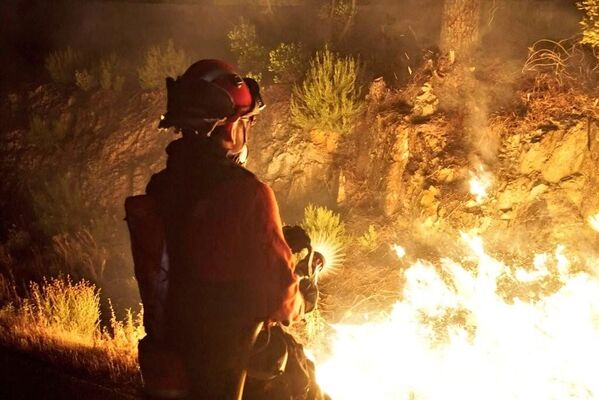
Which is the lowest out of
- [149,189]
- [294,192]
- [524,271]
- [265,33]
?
[294,192]

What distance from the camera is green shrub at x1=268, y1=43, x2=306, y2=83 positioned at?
29.8 feet

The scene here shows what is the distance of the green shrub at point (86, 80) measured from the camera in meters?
10.6

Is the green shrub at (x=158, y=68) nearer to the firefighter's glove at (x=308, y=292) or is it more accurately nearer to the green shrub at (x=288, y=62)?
the green shrub at (x=288, y=62)

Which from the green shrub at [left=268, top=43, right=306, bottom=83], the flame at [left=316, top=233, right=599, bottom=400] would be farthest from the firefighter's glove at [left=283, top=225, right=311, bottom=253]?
the green shrub at [left=268, top=43, right=306, bottom=83]

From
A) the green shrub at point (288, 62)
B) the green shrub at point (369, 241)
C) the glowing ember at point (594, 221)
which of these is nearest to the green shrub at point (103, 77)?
the green shrub at point (288, 62)

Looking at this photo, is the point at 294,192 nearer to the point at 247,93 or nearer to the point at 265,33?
the point at 265,33

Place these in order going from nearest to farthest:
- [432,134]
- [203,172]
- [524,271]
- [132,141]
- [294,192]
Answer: [203,172]
[524,271]
[432,134]
[294,192]
[132,141]

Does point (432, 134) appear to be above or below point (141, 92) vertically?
above

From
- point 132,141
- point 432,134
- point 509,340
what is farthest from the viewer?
point 132,141

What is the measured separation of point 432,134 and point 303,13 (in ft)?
18.1

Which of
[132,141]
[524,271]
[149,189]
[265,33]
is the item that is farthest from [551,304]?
[265,33]

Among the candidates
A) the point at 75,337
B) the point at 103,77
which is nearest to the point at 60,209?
the point at 103,77

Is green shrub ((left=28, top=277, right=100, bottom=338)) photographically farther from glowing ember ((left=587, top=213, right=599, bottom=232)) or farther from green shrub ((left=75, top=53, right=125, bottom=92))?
green shrub ((left=75, top=53, right=125, bottom=92))

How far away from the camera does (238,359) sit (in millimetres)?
2516
